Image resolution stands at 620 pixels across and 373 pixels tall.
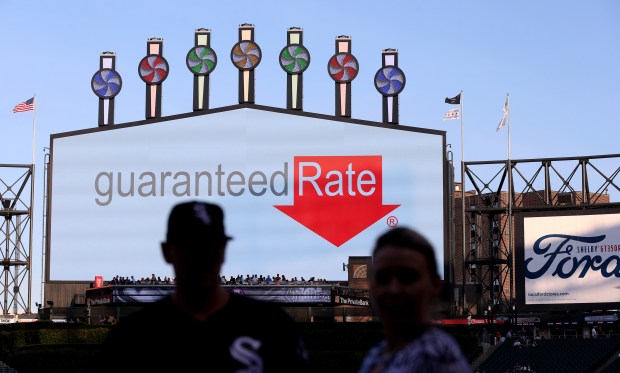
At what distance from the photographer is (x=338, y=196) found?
58.9m

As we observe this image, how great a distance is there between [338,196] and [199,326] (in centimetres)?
5477

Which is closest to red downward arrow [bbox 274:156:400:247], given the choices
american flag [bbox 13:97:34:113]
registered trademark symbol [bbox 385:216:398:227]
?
registered trademark symbol [bbox 385:216:398:227]

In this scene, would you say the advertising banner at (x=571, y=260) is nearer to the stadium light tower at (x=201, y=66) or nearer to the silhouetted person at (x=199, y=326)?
the stadium light tower at (x=201, y=66)

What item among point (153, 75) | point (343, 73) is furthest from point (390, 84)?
point (153, 75)

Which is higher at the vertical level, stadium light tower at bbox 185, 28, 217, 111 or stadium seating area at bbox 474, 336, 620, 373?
stadium light tower at bbox 185, 28, 217, 111

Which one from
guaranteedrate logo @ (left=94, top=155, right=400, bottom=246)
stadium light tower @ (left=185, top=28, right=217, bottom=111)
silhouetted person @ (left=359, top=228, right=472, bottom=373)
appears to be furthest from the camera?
stadium light tower @ (left=185, top=28, right=217, bottom=111)

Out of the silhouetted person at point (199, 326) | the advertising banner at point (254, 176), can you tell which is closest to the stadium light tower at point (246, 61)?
the advertising banner at point (254, 176)

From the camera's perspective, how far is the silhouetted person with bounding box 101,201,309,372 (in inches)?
163

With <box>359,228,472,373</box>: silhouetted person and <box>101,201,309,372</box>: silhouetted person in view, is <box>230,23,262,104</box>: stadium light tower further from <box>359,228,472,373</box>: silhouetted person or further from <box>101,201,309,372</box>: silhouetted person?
<box>359,228,472,373</box>: silhouetted person

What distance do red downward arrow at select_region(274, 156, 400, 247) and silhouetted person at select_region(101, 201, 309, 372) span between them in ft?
175

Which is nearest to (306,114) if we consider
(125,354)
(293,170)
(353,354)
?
(293,170)

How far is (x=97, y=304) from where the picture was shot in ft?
192

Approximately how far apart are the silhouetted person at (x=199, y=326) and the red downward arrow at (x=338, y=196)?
53.3 metres

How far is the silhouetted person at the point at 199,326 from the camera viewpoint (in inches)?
163
